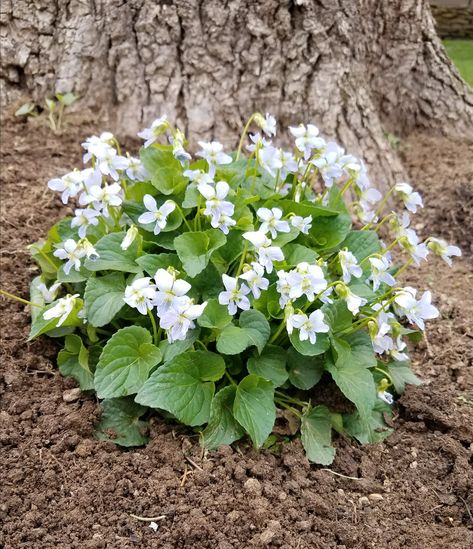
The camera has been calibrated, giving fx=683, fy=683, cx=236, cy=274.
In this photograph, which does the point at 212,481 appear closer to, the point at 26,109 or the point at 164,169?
the point at 164,169

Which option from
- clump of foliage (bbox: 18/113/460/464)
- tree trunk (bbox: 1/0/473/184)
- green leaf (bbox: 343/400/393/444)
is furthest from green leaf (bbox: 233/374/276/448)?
tree trunk (bbox: 1/0/473/184)

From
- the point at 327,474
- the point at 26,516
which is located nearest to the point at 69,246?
the point at 26,516

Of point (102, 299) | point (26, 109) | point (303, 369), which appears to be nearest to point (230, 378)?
point (303, 369)

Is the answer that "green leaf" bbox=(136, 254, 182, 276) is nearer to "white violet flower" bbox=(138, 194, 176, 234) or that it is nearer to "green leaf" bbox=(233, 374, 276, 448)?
"white violet flower" bbox=(138, 194, 176, 234)

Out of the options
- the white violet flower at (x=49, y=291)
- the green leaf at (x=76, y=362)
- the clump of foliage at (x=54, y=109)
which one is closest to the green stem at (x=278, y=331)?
the green leaf at (x=76, y=362)

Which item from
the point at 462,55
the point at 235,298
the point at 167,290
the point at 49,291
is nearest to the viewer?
the point at 167,290

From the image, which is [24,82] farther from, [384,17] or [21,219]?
[384,17]
